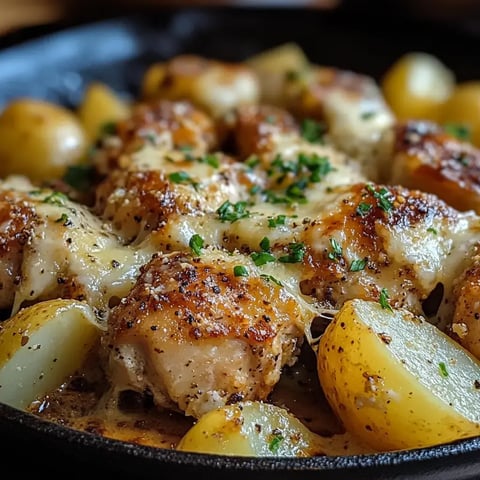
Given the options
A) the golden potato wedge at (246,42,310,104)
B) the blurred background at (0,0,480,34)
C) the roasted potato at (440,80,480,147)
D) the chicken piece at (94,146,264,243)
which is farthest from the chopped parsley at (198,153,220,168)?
the blurred background at (0,0,480,34)

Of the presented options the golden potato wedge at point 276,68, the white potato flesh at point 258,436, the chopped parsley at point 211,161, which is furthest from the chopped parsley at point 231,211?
the golden potato wedge at point 276,68

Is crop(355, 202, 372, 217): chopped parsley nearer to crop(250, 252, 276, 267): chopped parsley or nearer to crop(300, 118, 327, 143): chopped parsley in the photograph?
crop(250, 252, 276, 267): chopped parsley

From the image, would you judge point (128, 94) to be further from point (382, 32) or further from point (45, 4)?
point (45, 4)

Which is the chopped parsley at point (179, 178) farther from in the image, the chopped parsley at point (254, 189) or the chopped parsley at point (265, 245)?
the chopped parsley at point (265, 245)

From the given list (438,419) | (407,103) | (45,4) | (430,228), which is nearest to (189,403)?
(438,419)

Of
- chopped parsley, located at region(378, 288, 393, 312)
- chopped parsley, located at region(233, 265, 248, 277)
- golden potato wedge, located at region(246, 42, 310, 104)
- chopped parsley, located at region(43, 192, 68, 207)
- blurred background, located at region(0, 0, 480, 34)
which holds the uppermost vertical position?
chopped parsley, located at region(233, 265, 248, 277)

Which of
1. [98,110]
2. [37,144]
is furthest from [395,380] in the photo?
[98,110]
